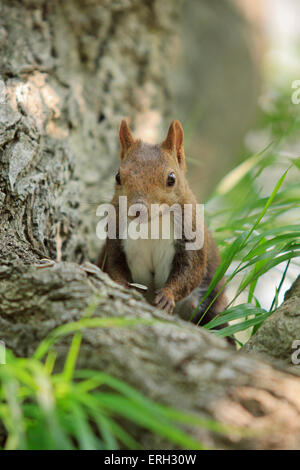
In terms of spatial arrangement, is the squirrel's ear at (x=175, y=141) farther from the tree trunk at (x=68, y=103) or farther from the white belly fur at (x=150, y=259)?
the tree trunk at (x=68, y=103)

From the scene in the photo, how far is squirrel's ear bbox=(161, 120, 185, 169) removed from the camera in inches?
108

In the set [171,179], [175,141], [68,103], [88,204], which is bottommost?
[88,204]

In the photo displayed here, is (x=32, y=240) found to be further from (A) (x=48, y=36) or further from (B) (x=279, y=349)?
(A) (x=48, y=36)

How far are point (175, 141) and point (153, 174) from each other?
13.7 inches

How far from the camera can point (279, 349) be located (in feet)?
6.84

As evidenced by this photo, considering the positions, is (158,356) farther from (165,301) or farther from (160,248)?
(160,248)

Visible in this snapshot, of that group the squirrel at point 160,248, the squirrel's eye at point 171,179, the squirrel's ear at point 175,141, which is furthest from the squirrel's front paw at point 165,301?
the squirrel's ear at point 175,141

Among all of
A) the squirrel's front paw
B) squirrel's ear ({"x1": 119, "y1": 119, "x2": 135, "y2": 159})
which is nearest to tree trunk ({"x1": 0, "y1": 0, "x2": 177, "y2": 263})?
squirrel's ear ({"x1": 119, "y1": 119, "x2": 135, "y2": 159})

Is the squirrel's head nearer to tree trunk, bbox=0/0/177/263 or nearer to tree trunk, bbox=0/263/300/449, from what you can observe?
tree trunk, bbox=0/0/177/263

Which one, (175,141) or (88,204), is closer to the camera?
(175,141)

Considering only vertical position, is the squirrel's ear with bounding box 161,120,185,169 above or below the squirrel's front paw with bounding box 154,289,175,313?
above

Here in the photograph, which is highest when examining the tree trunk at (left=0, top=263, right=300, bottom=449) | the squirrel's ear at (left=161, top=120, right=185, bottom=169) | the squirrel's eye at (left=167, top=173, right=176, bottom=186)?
the squirrel's ear at (left=161, top=120, right=185, bottom=169)

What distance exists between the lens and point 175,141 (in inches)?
109

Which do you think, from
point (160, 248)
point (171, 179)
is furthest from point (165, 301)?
point (171, 179)
